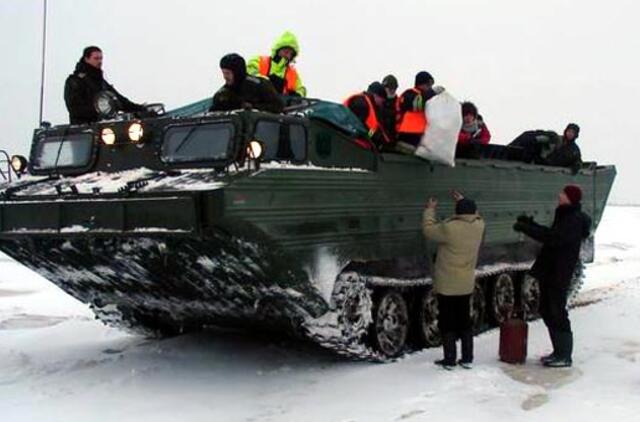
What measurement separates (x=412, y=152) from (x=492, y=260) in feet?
6.10

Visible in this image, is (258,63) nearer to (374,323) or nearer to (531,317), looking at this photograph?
(374,323)

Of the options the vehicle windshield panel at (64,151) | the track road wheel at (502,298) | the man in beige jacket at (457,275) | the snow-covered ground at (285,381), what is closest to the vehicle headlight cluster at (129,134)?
the vehicle windshield panel at (64,151)

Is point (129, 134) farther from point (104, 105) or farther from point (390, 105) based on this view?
point (390, 105)

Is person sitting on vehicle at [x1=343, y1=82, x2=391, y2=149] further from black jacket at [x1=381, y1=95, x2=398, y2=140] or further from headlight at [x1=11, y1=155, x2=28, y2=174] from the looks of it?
headlight at [x1=11, y1=155, x2=28, y2=174]

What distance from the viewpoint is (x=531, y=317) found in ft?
30.0

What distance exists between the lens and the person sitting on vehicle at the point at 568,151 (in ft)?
32.8

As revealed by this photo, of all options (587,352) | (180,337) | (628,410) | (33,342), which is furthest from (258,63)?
(628,410)

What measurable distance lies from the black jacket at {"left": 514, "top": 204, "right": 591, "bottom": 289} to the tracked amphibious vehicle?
3.96ft

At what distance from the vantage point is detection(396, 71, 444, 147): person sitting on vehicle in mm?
7227

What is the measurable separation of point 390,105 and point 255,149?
2692 mm

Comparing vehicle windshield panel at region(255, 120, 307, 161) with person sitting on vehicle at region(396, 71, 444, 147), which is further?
person sitting on vehicle at region(396, 71, 444, 147)

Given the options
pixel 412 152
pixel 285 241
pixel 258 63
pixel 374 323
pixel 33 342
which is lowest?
pixel 33 342

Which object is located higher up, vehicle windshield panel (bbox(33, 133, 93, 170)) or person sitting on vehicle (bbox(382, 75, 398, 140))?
person sitting on vehicle (bbox(382, 75, 398, 140))

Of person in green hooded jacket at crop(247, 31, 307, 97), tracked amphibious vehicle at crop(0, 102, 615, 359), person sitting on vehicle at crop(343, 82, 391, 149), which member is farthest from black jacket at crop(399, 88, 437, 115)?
person in green hooded jacket at crop(247, 31, 307, 97)
